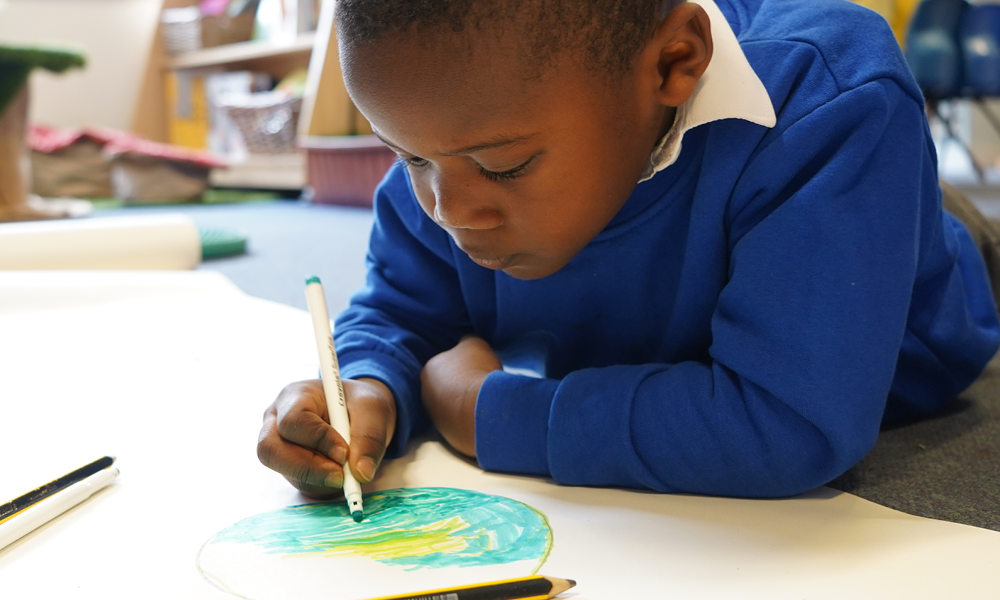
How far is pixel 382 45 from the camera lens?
385 millimetres

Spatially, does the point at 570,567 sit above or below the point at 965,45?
below

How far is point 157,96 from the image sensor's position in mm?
3334

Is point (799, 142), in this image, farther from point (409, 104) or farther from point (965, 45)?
point (965, 45)

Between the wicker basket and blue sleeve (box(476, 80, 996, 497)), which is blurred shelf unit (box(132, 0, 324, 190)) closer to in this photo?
the wicker basket

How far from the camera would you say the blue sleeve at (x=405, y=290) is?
591 mm

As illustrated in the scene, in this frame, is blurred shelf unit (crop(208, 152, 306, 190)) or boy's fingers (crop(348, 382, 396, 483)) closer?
boy's fingers (crop(348, 382, 396, 483))

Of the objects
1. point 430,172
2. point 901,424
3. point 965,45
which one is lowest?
point 901,424

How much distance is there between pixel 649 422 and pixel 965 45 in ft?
6.75

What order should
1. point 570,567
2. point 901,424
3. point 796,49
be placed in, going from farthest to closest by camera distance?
1. point 901,424
2. point 796,49
3. point 570,567

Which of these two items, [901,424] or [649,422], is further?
[901,424]

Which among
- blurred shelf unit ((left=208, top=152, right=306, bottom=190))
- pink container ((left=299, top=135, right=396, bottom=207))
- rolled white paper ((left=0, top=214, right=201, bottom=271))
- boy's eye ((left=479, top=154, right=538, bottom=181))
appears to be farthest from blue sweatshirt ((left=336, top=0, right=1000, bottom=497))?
blurred shelf unit ((left=208, top=152, right=306, bottom=190))

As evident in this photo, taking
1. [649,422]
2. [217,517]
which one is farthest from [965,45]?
[217,517]

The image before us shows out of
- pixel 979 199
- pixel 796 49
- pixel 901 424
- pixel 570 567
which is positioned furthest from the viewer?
pixel 979 199

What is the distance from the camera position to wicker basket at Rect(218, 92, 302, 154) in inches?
100
